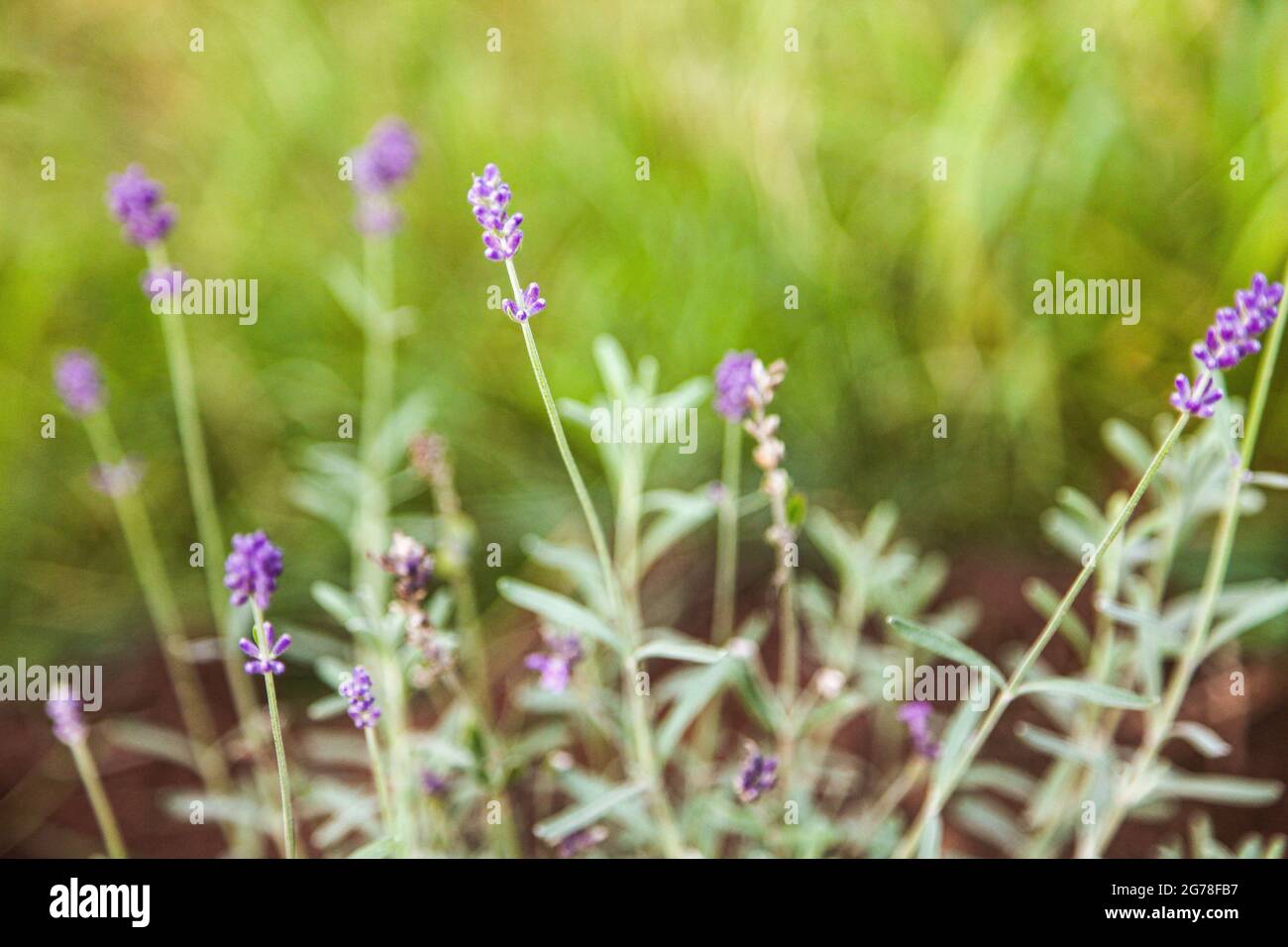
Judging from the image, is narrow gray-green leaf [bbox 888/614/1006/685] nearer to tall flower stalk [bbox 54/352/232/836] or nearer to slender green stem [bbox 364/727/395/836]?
slender green stem [bbox 364/727/395/836]

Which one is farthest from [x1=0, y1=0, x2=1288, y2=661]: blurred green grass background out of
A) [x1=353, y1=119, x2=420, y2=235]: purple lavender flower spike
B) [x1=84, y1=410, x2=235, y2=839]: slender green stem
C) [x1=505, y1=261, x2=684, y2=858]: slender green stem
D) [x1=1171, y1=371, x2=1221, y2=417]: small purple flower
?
[x1=1171, y1=371, x2=1221, y2=417]: small purple flower

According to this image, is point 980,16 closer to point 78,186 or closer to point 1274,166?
point 1274,166

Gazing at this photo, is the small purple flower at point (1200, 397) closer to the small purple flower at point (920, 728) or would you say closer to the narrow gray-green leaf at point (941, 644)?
the narrow gray-green leaf at point (941, 644)

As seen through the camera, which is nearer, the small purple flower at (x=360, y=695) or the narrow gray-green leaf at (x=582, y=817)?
the small purple flower at (x=360, y=695)

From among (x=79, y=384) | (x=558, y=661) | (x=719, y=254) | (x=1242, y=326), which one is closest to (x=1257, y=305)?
(x=1242, y=326)

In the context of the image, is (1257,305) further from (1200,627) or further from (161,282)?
(161,282)

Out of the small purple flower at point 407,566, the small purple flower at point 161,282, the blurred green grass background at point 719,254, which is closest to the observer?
the small purple flower at point 407,566


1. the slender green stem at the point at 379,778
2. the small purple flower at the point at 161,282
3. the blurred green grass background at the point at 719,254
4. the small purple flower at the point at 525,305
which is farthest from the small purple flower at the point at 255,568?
the blurred green grass background at the point at 719,254
